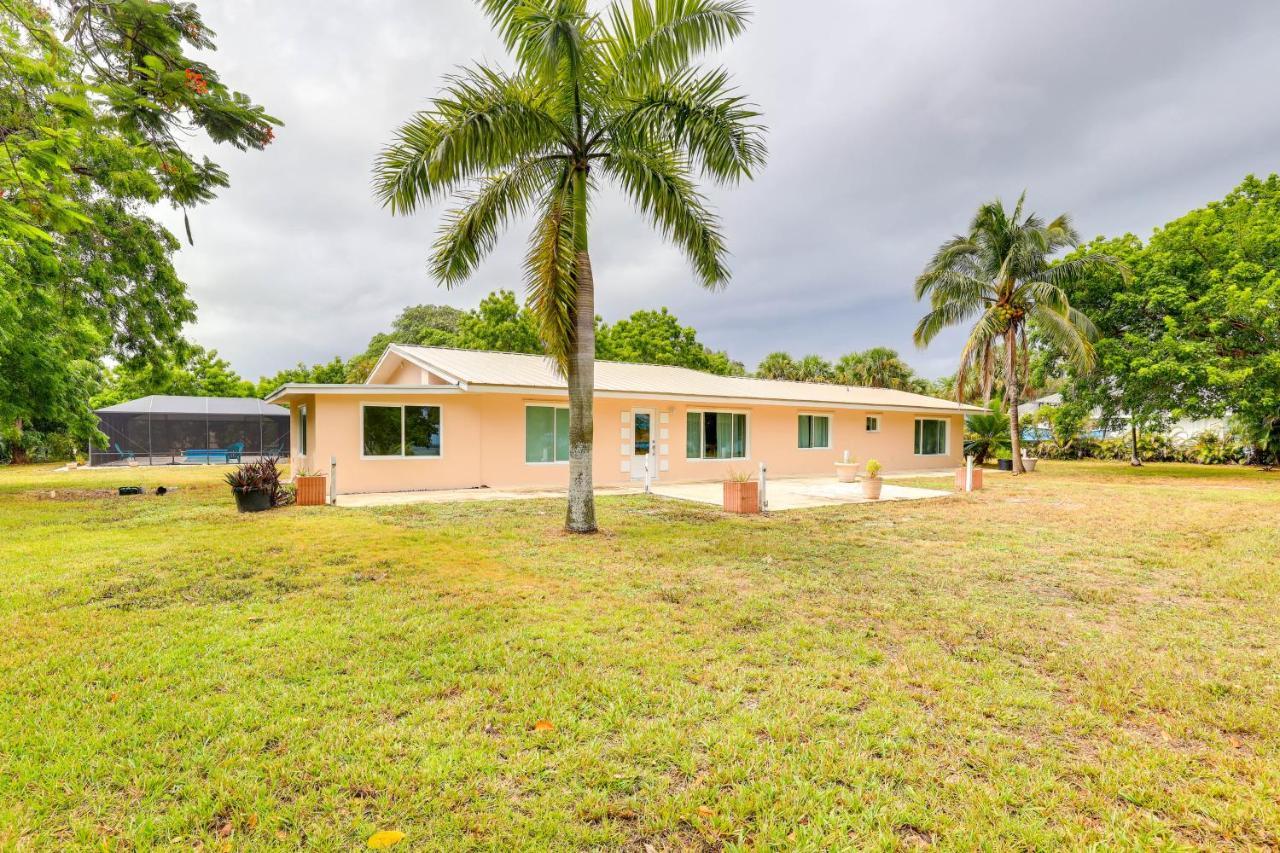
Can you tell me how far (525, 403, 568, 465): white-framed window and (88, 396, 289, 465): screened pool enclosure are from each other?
1599 centimetres

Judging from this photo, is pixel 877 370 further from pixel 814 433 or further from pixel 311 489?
pixel 311 489

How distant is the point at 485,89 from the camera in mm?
7797

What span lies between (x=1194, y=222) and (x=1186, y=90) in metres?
13.5

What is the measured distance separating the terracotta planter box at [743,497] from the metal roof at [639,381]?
3.97m

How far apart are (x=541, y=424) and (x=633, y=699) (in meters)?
12.6

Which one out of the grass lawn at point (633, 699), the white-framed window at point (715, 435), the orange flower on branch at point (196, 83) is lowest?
the grass lawn at point (633, 699)

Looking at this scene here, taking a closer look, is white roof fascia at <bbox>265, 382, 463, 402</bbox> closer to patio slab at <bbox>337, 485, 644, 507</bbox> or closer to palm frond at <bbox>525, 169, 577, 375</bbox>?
patio slab at <bbox>337, 485, 644, 507</bbox>

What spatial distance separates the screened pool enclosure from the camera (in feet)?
78.1

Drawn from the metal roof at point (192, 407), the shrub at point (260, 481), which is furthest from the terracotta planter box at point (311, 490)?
the metal roof at point (192, 407)

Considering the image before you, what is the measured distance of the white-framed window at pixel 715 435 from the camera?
17.9 metres

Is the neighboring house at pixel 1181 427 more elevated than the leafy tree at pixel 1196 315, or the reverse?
the leafy tree at pixel 1196 315

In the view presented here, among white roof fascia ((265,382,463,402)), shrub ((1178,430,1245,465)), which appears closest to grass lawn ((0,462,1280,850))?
white roof fascia ((265,382,463,402))

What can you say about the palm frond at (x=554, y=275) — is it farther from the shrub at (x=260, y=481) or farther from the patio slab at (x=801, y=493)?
the shrub at (x=260, y=481)

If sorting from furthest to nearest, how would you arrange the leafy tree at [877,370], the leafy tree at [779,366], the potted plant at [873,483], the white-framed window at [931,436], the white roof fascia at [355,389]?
1. the leafy tree at [779,366]
2. the leafy tree at [877,370]
3. the white-framed window at [931,436]
4. the potted plant at [873,483]
5. the white roof fascia at [355,389]
